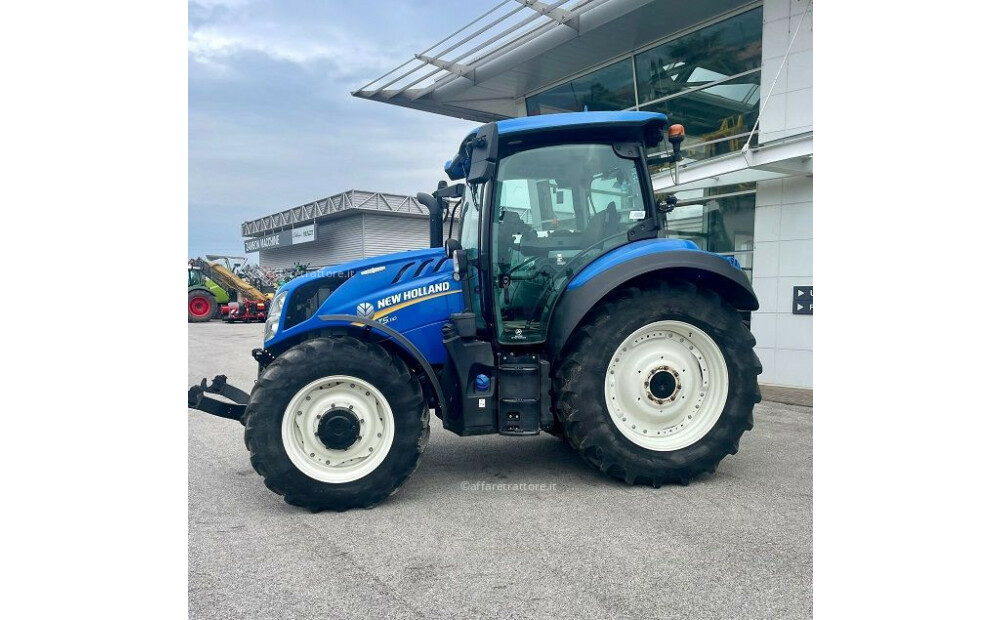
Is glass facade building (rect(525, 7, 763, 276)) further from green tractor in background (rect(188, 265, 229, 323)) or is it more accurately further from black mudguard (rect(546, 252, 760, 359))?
green tractor in background (rect(188, 265, 229, 323))

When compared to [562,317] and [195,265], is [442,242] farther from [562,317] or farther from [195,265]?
[195,265]

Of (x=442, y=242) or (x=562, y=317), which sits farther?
(x=442, y=242)

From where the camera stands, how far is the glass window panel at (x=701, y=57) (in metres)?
6.65

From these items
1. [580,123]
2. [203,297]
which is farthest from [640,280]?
[203,297]

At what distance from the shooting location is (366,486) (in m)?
3.18

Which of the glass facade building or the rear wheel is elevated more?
the glass facade building

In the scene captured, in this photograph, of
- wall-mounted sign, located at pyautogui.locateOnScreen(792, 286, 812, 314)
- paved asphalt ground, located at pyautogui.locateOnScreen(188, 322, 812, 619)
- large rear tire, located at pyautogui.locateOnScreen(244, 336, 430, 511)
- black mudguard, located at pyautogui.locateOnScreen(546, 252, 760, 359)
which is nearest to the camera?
paved asphalt ground, located at pyautogui.locateOnScreen(188, 322, 812, 619)

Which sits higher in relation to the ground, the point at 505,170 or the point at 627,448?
the point at 505,170

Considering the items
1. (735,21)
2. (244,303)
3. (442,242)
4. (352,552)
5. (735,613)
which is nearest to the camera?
(735,613)

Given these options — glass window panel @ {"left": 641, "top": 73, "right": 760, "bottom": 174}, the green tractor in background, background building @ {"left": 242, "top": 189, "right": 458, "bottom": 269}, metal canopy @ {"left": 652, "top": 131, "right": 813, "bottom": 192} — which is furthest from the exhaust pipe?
the green tractor in background

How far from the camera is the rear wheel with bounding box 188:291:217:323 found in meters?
18.2

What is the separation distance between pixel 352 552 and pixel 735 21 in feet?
22.3

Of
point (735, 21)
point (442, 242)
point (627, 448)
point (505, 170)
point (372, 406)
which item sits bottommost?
point (627, 448)
